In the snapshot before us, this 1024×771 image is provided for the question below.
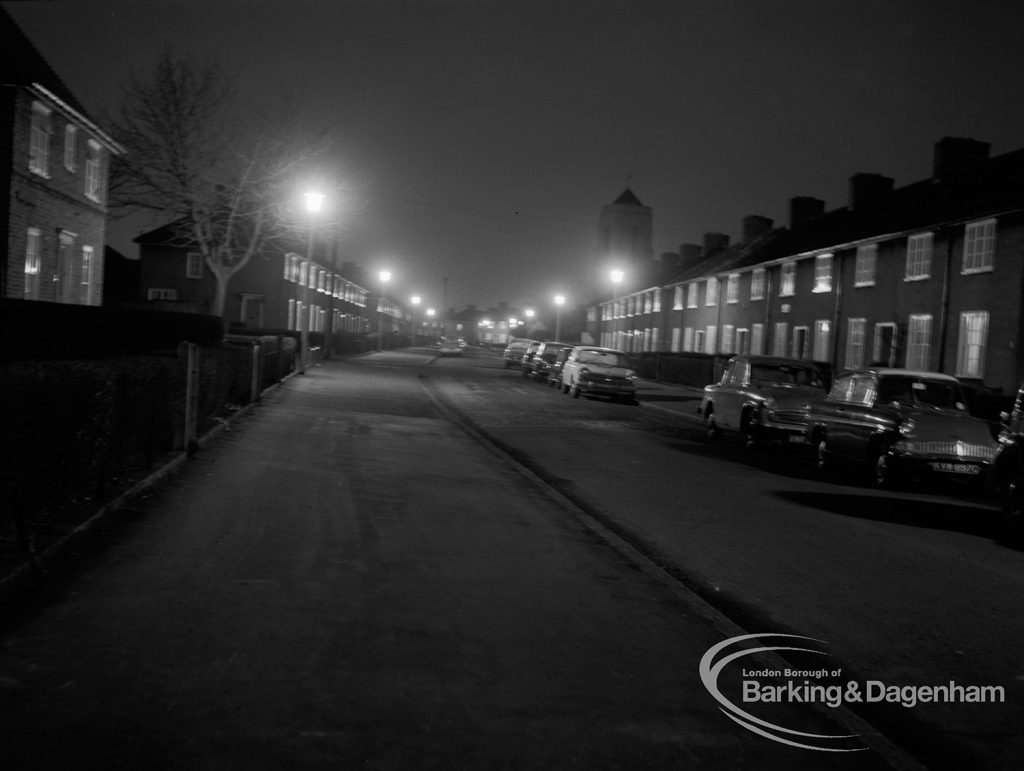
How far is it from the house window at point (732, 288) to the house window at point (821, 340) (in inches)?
401

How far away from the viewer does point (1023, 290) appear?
1016 inches

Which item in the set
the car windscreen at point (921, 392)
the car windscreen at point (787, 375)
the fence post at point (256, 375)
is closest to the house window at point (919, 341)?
the car windscreen at point (787, 375)

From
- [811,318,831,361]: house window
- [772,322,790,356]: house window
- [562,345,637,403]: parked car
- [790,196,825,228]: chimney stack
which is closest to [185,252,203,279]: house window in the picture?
[562,345,637,403]: parked car

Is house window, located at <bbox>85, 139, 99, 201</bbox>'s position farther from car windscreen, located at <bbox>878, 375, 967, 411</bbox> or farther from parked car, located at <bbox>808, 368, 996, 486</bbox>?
car windscreen, located at <bbox>878, 375, 967, 411</bbox>

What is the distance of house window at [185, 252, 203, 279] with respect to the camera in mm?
59031

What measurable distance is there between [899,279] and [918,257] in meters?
1.30

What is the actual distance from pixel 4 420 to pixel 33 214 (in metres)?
23.7

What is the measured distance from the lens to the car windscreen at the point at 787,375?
63.5 feet

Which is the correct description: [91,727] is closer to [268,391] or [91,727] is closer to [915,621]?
[915,621]

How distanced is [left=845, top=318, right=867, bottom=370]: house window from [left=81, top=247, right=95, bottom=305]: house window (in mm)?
26992

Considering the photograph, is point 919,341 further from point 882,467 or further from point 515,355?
point 515,355

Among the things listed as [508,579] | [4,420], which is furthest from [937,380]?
[4,420]

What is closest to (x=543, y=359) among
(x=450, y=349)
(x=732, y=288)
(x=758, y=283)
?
(x=758, y=283)

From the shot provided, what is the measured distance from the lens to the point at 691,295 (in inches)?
2255
